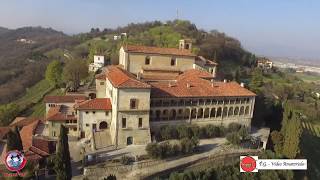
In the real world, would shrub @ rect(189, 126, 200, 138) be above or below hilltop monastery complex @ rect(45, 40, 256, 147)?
below

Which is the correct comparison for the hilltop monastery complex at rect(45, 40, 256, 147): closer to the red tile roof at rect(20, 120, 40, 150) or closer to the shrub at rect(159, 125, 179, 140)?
the shrub at rect(159, 125, 179, 140)

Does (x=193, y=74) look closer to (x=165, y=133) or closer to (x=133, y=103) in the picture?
(x=165, y=133)

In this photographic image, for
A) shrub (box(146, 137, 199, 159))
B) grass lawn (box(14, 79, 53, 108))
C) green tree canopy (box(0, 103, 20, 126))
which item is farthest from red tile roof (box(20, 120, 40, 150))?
grass lawn (box(14, 79, 53, 108))

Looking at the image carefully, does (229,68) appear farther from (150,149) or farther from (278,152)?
(150,149)

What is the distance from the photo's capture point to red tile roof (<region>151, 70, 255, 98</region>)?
38.0 m

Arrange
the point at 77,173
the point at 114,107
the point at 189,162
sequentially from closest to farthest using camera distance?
the point at 77,173
the point at 189,162
the point at 114,107

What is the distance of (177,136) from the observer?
1465 inches

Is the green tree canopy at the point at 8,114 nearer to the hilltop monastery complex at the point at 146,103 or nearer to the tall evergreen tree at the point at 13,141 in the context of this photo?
the hilltop monastery complex at the point at 146,103

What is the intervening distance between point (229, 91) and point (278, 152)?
9342 millimetres

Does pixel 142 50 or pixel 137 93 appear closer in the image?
pixel 137 93

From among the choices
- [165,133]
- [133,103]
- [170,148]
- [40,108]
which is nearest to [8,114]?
[40,108]

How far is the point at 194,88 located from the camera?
40.0m

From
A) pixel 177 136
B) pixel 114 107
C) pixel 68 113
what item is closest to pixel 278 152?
pixel 177 136

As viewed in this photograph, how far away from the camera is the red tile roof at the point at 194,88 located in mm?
37969
